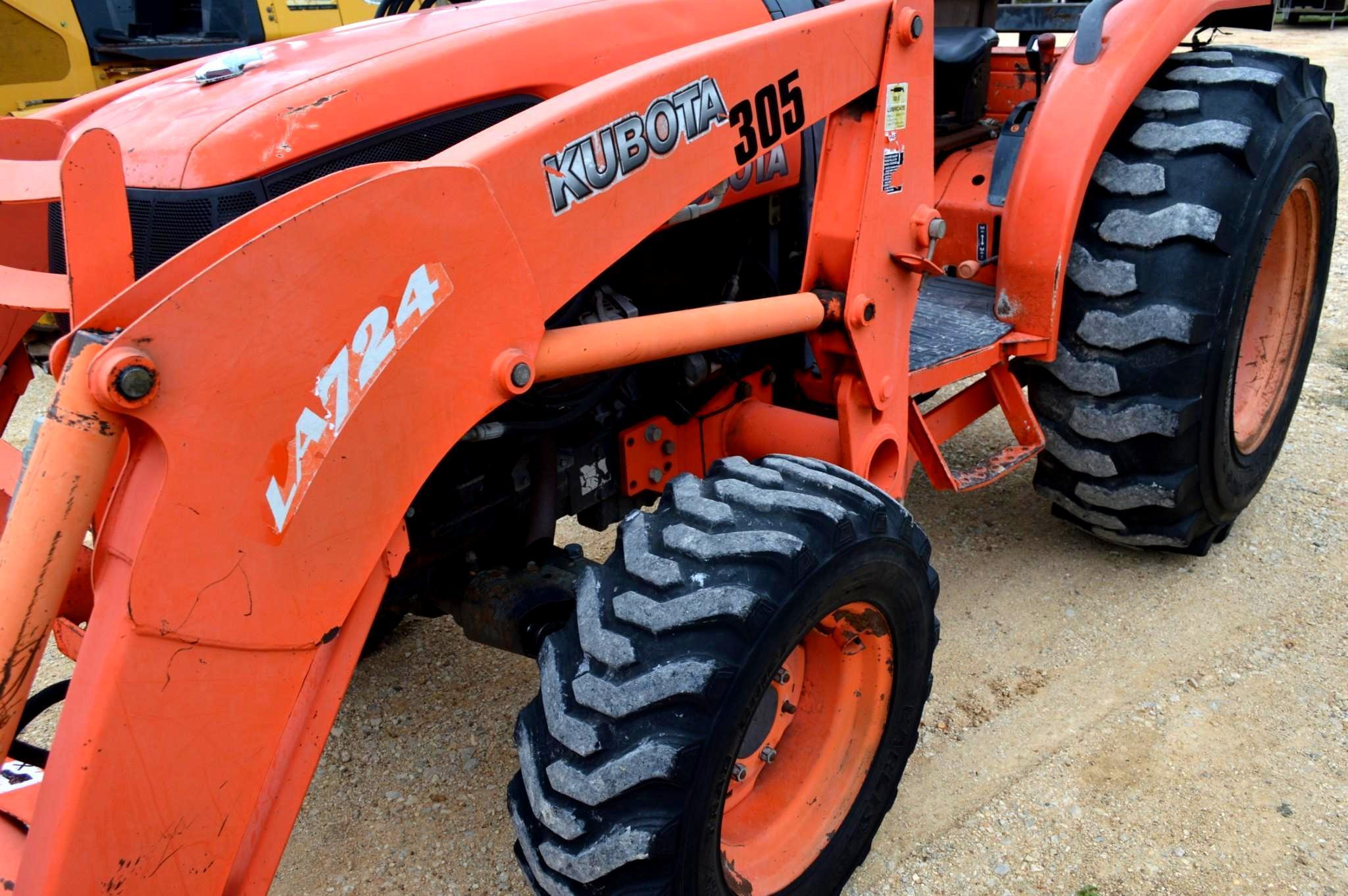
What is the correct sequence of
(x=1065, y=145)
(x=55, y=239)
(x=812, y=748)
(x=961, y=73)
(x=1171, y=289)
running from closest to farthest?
(x=55, y=239) → (x=812, y=748) → (x=1065, y=145) → (x=1171, y=289) → (x=961, y=73)

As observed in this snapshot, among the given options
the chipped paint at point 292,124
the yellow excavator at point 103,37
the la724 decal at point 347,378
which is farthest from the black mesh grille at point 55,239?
the yellow excavator at point 103,37

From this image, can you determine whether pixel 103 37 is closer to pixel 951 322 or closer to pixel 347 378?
pixel 951 322

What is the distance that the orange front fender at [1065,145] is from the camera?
3041 mm

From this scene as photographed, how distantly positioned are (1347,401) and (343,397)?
4.88 meters

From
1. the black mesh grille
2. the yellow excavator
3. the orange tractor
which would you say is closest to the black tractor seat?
the orange tractor

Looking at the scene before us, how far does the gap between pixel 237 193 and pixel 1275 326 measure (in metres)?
3.58

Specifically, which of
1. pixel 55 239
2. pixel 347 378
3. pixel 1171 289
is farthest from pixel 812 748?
pixel 55 239

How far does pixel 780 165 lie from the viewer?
2.72m

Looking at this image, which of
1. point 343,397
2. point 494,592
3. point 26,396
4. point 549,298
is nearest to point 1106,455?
point 494,592

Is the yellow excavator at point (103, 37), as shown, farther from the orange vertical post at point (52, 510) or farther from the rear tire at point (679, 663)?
the orange vertical post at point (52, 510)

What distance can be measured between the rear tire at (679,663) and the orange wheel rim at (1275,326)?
2.34 m

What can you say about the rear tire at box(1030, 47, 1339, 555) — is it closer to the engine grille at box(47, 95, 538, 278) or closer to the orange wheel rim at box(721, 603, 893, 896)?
the orange wheel rim at box(721, 603, 893, 896)

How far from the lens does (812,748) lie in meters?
2.43

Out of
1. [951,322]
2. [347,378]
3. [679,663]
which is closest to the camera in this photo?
[347,378]
